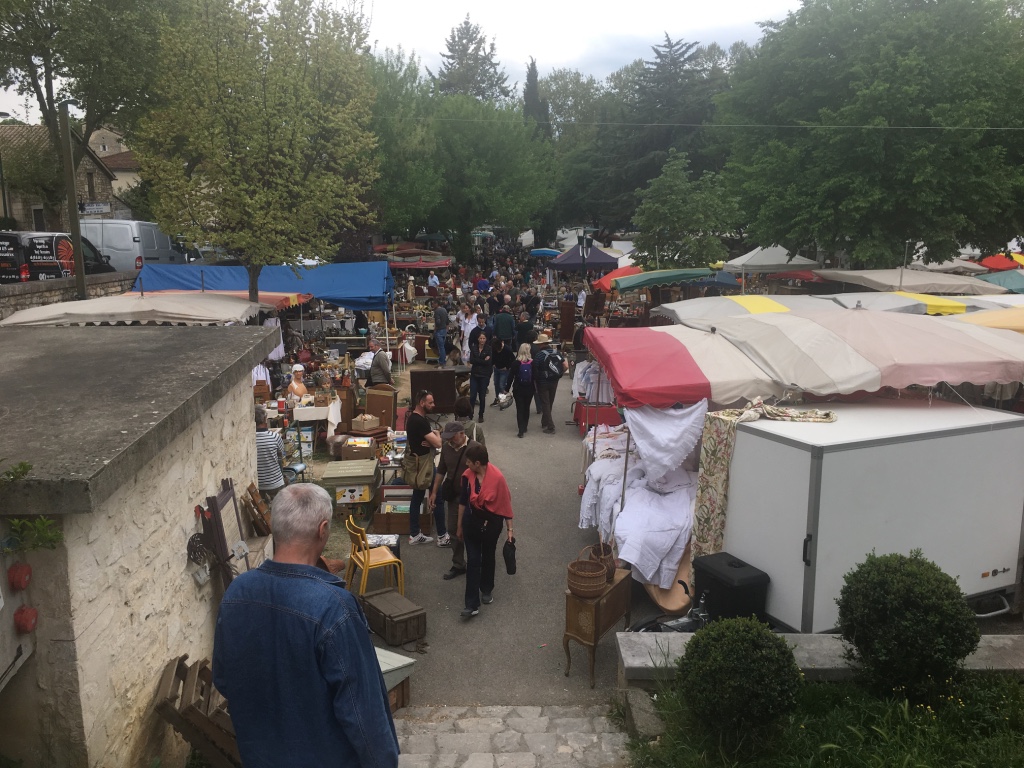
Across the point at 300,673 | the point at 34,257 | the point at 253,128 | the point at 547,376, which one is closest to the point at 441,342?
the point at 547,376

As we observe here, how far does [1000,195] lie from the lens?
1650 centimetres

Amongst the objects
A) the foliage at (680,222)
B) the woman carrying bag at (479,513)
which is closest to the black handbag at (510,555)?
the woman carrying bag at (479,513)

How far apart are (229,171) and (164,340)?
8.39 meters

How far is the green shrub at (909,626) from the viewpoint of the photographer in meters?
4.14

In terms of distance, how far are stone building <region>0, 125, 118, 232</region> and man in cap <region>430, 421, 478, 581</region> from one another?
22.0 meters

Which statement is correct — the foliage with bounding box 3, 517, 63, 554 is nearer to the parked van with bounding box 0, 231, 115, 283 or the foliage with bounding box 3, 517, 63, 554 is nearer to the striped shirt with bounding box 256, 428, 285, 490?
the striped shirt with bounding box 256, 428, 285, 490

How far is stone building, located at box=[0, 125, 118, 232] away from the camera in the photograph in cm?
2777

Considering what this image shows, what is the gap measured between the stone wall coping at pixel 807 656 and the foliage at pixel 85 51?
20.4 metres

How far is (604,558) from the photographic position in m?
6.32

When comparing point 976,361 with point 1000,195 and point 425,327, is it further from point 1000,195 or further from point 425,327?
point 425,327

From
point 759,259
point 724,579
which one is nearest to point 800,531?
point 724,579

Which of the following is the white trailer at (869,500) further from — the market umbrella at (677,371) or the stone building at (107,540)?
the stone building at (107,540)

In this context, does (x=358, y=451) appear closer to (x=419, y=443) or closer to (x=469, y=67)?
(x=419, y=443)

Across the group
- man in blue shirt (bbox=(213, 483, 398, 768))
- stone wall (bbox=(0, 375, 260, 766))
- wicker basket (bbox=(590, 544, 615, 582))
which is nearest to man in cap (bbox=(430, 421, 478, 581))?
wicker basket (bbox=(590, 544, 615, 582))
